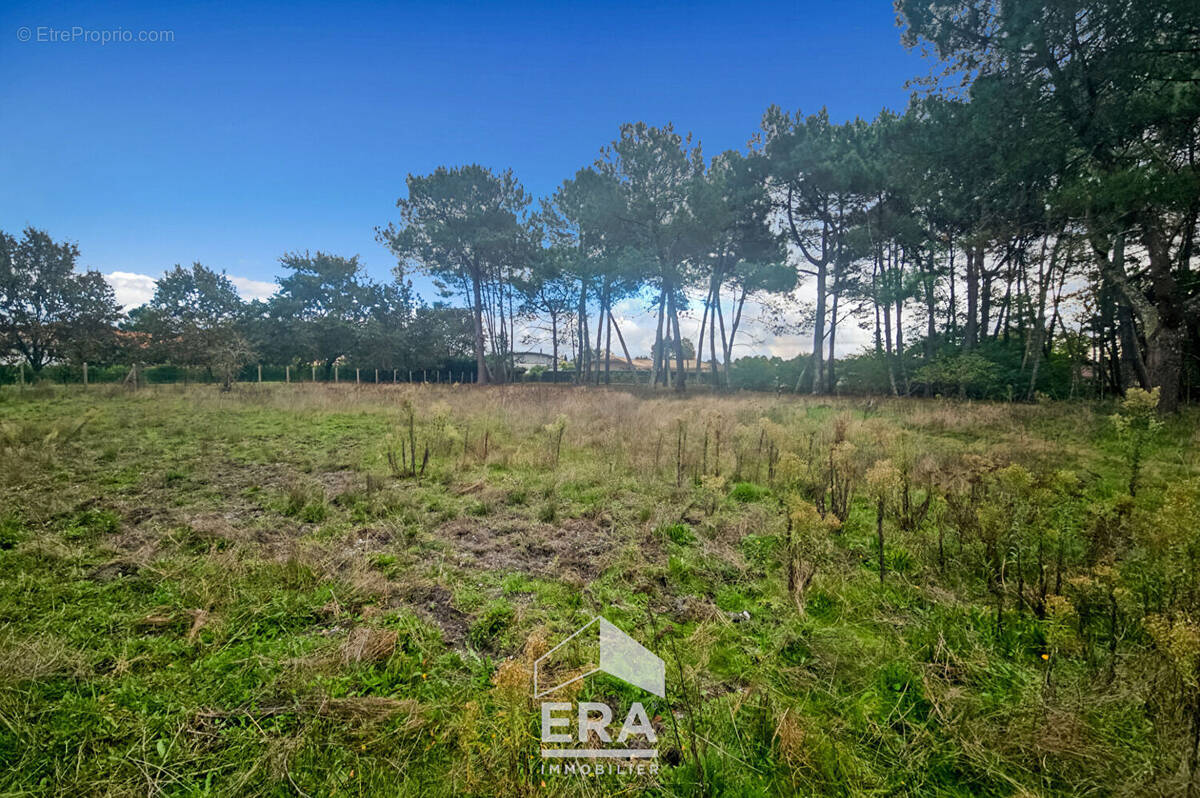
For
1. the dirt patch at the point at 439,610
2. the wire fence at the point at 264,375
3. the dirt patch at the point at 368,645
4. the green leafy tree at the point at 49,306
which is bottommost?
the dirt patch at the point at 439,610

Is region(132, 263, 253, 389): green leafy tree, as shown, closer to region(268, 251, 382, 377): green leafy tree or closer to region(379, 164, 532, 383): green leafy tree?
region(268, 251, 382, 377): green leafy tree

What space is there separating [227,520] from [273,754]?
316cm

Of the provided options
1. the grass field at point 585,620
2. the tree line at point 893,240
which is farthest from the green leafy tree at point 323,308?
the grass field at point 585,620

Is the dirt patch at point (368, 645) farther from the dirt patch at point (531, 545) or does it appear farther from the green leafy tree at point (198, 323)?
the green leafy tree at point (198, 323)

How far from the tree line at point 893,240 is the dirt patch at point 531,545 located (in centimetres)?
1140

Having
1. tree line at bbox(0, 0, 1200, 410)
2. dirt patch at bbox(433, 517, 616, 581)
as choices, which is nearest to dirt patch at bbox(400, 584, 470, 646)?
dirt patch at bbox(433, 517, 616, 581)

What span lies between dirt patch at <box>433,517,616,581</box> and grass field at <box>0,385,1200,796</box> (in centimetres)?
3

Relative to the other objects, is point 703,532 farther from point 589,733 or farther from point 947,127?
point 947,127

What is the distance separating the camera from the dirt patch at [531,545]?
3115mm

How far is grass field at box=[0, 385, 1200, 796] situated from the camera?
4.77 feet

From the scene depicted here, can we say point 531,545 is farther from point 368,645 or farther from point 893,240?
point 893,240

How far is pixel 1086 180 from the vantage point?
822cm

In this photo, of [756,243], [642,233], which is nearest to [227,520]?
[642,233]

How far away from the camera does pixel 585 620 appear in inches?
94.9
